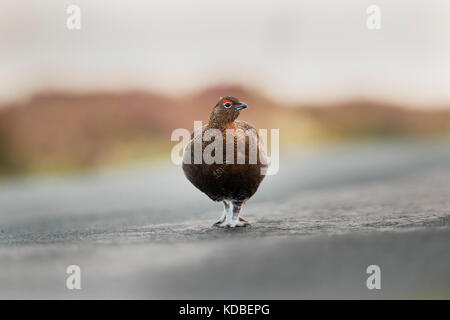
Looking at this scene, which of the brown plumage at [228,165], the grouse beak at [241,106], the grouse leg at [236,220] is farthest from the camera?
the grouse leg at [236,220]

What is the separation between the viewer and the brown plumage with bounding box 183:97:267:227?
15.9ft

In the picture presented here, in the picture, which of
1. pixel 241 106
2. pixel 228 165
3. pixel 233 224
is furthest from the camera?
pixel 233 224

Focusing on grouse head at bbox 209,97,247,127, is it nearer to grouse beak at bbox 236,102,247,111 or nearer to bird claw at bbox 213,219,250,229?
grouse beak at bbox 236,102,247,111

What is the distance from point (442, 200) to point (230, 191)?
10.2 feet

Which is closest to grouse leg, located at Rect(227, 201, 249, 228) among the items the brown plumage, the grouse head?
the brown plumage

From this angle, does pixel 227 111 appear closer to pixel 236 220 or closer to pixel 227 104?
pixel 227 104

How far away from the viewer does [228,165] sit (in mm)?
4824

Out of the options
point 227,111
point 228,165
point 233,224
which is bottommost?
point 233,224

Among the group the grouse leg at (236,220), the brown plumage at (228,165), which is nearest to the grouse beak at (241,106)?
the brown plumage at (228,165)

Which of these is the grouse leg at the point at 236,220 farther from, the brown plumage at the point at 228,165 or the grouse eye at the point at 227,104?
the grouse eye at the point at 227,104

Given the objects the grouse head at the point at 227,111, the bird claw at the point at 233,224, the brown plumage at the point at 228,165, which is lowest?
the bird claw at the point at 233,224

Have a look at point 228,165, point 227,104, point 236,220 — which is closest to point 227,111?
point 227,104

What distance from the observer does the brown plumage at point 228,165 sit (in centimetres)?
484

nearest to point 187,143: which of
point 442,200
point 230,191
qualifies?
point 230,191
